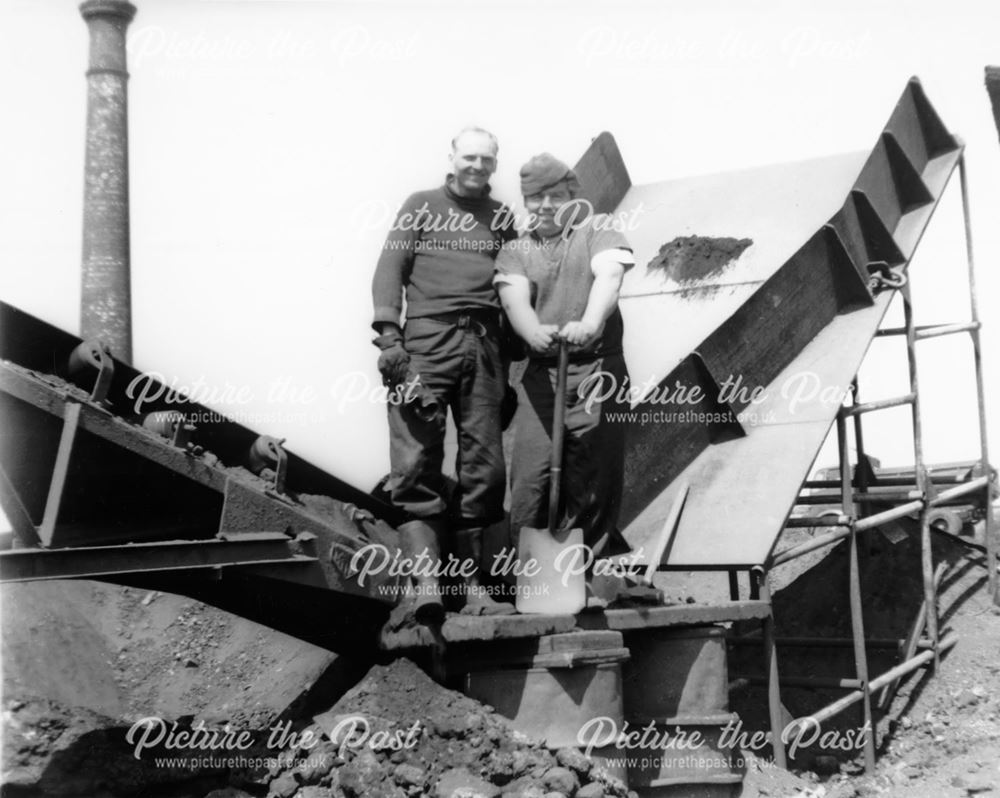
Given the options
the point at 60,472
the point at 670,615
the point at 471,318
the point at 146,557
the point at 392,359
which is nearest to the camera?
the point at 60,472

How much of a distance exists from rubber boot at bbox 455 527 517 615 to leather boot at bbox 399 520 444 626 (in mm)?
137

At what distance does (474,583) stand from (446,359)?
0.89m

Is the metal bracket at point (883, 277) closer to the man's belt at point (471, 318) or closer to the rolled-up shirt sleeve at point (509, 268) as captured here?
the rolled-up shirt sleeve at point (509, 268)

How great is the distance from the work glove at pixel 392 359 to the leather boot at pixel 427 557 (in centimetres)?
56

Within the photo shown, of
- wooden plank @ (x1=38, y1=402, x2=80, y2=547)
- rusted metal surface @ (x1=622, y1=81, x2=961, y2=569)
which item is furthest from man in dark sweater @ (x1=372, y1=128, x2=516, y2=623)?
rusted metal surface @ (x1=622, y1=81, x2=961, y2=569)

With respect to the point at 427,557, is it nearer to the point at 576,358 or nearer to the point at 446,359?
the point at 446,359

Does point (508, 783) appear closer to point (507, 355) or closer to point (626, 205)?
point (507, 355)

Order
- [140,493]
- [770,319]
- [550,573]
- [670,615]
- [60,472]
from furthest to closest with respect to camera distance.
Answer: [770,319], [670,615], [550,573], [140,493], [60,472]

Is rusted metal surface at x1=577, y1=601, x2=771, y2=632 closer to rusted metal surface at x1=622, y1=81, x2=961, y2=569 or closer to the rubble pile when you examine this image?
rusted metal surface at x1=622, y1=81, x2=961, y2=569

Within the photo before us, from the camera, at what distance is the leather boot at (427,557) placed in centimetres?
470

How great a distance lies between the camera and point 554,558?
500 centimetres

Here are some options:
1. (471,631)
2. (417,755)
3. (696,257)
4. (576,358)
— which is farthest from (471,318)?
(696,257)

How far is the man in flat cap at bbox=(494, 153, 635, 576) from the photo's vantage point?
5219mm

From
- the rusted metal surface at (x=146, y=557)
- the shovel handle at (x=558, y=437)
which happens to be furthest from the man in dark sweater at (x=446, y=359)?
the rusted metal surface at (x=146, y=557)
